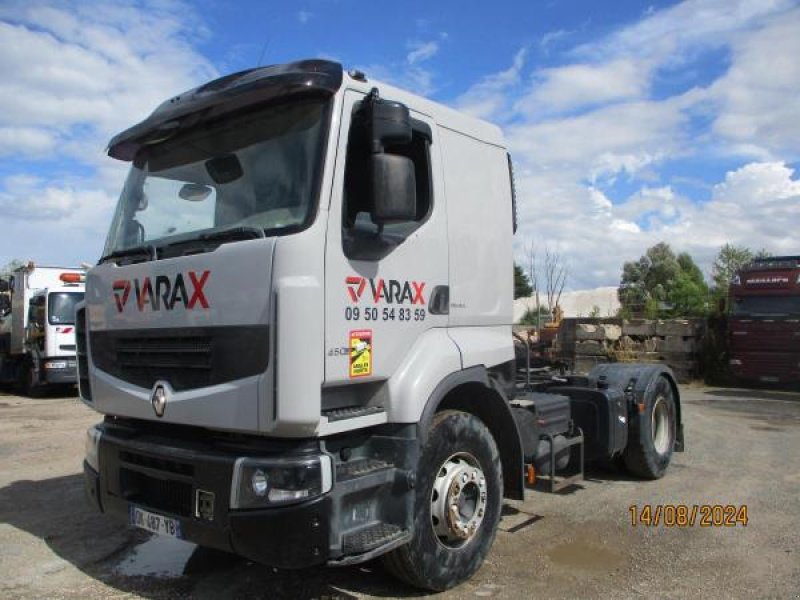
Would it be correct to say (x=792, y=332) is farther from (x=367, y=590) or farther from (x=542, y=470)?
(x=367, y=590)

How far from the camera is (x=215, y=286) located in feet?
12.1

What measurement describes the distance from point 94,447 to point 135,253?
1253mm

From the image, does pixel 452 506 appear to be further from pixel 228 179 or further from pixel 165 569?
pixel 228 179

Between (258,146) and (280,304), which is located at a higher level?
(258,146)

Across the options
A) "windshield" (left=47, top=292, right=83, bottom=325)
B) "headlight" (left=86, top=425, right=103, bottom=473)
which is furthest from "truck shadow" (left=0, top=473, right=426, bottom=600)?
"windshield" (left=47, top=292, right=83, bottom=325)

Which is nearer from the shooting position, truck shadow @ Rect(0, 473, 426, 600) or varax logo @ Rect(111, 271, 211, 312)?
varax logo @ Rect(111, 271, 211, 312)

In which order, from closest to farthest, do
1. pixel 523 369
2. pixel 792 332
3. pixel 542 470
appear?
pixel 542 470, pixel 523 369, pixel 792 332

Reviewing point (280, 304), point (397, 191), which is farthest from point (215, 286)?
point (397, 191)

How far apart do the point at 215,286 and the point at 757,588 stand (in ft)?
12.3

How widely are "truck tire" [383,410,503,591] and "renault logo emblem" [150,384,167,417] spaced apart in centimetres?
147

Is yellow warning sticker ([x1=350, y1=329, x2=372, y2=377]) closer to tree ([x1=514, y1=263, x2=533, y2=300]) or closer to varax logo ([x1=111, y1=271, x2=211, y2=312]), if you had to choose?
varax logo ([x1=111, y1=271, x2=211, y2=312])

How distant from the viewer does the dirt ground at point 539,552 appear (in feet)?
14.4

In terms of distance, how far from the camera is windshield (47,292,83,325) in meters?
15.9
